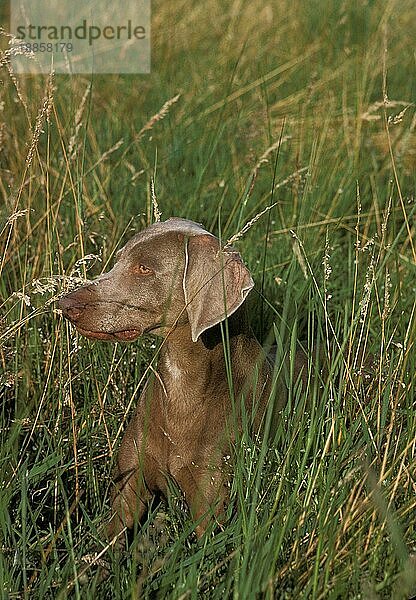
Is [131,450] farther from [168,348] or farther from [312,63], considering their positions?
[312,63]

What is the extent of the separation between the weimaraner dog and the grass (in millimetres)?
89

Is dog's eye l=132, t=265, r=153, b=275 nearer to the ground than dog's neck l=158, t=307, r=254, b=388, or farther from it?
farther from it

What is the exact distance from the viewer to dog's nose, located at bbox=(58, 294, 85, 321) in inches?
111

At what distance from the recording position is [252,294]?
363cm

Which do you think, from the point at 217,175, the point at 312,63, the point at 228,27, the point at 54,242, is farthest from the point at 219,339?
the point at 228,27

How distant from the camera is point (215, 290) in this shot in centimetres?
279

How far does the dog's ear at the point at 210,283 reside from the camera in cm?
274
